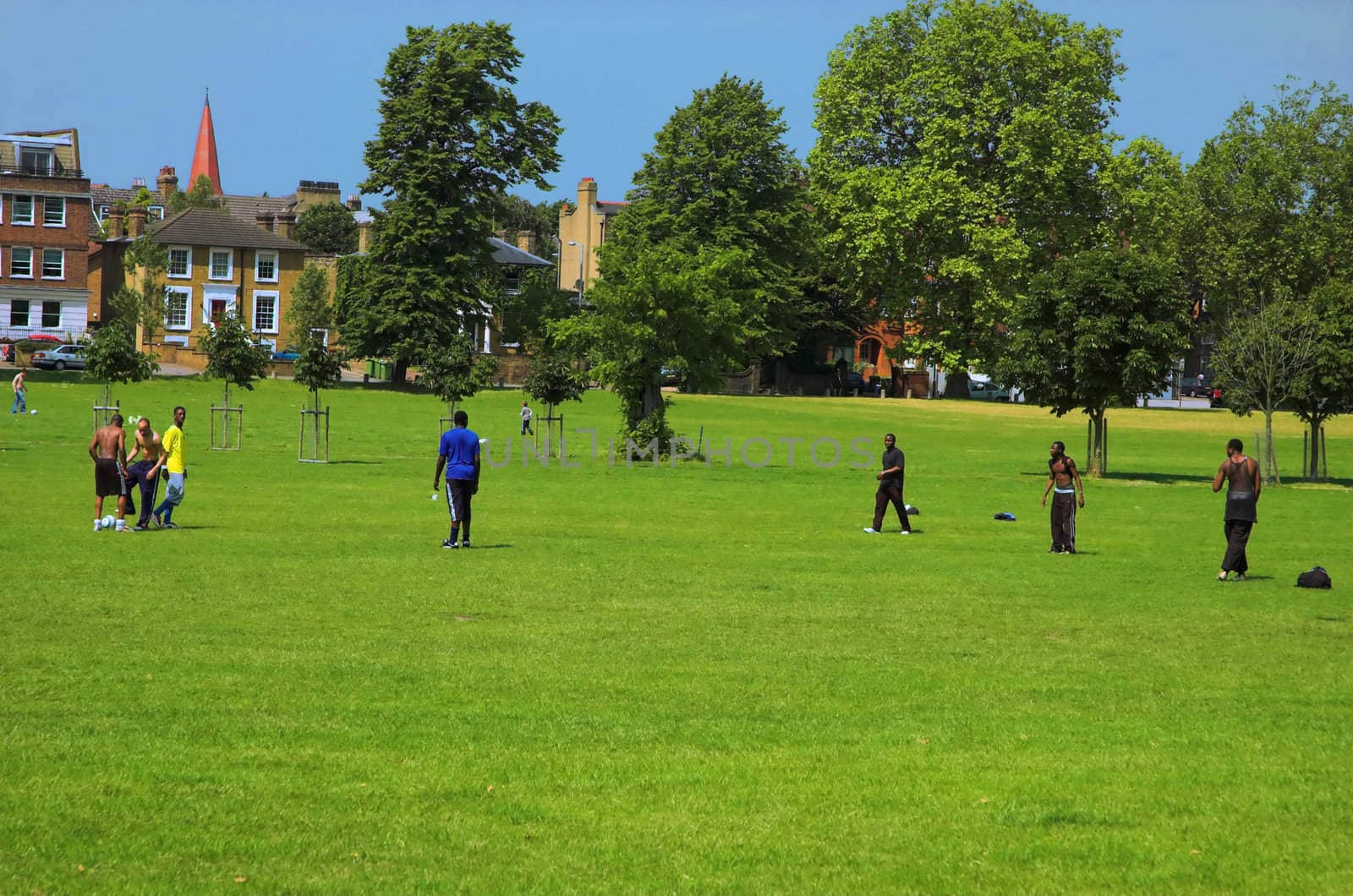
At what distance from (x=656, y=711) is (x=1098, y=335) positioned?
115 ft

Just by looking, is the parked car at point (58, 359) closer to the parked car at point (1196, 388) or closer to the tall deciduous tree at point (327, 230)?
the tall deciduous tree at point (327, 230)

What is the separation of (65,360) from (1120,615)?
7380 centimetres

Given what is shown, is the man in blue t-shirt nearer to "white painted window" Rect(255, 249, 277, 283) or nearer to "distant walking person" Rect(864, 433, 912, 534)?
"distant walking person" Rect(864, 433, 912, 534)

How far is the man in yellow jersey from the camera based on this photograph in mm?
23766

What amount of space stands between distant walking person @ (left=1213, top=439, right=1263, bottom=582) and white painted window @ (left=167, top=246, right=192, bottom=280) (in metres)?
87.1

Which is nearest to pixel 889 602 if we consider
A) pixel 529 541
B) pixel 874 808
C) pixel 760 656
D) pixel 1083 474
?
pixel 760 656

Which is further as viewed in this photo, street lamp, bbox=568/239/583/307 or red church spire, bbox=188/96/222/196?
red church spire, bbox=188/96/222/196

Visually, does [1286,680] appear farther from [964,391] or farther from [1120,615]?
[964,391]

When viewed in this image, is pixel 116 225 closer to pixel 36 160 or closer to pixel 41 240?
pixel 36 160

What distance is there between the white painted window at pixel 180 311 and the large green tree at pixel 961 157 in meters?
42.6

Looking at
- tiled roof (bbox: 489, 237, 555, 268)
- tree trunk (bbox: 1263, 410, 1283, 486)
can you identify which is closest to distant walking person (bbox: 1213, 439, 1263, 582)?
tree trunk (bbox: 1263, 410, 1283, 486)

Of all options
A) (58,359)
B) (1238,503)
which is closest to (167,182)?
(58,359)

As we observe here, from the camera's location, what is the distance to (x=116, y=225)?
10819cm

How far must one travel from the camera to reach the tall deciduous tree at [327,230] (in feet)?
436
